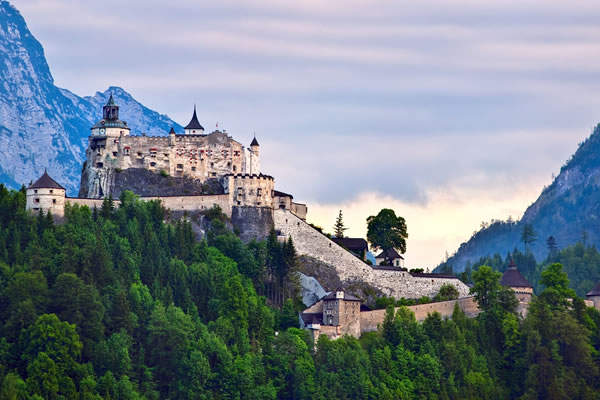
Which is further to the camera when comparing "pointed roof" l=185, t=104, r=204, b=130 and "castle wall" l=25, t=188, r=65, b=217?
"pointed roof" l=185, t=104, r=204, b=130

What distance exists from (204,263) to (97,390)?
1923cm

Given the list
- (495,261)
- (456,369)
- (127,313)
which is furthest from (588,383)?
(495,261)

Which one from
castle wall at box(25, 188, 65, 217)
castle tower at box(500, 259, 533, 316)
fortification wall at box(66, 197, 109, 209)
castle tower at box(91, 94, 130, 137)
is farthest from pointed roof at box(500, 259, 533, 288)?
castle wall at box(25, 188, 65, 217)

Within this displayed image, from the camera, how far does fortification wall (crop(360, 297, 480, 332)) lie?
119625 mm

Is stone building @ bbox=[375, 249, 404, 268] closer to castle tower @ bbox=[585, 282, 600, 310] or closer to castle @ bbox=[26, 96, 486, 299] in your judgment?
castle @ bbox=[26, 96, 486, 299]

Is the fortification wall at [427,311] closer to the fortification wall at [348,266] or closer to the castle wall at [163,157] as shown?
the fortification wall at [348,266]

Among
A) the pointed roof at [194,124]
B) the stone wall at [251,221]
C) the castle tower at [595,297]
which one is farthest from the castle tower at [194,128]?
the castle tower at [595,297]

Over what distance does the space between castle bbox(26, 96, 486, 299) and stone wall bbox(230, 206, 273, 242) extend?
82mm

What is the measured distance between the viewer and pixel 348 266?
414ft

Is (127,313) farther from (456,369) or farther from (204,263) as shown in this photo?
(456,369)

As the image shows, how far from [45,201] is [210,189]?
49.9 feet

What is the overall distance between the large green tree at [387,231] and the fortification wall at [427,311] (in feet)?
37.0

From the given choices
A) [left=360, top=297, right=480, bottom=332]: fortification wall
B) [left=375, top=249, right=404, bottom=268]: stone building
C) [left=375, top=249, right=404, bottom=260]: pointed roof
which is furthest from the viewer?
[left=375, top=249, right=404, bottom=260]: pointed roof

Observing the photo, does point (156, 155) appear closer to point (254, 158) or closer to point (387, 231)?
point (254, 158)
